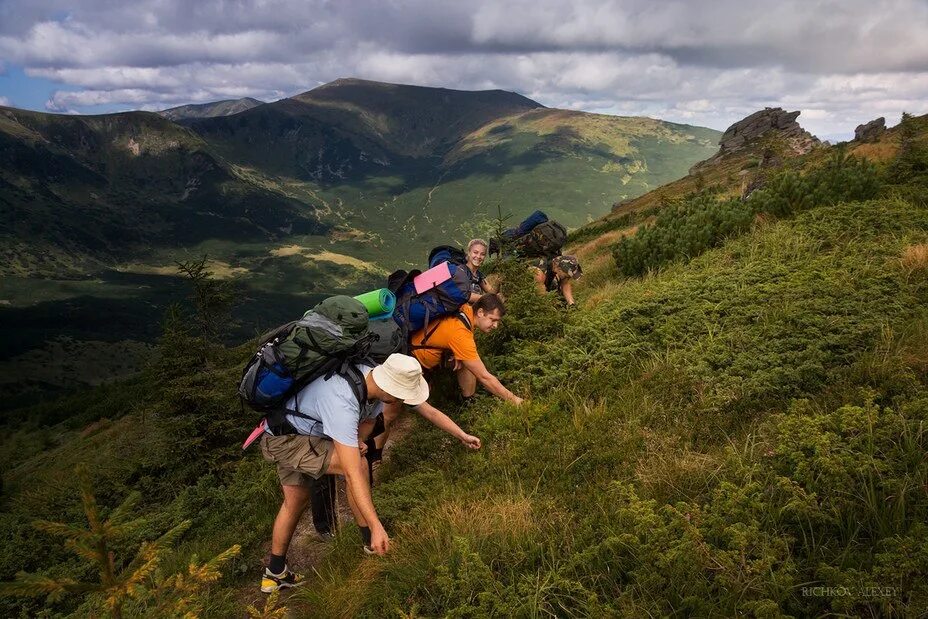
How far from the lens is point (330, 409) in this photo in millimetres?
4328

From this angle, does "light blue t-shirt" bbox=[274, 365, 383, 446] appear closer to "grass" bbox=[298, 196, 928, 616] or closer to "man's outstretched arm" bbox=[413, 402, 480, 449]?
"man's outstretched arm" bbox=[413, 402, 480, 449]

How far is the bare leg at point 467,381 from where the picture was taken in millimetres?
6727


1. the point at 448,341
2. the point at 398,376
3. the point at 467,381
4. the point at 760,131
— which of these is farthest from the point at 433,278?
the point at 760,131

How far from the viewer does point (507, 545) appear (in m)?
3.59

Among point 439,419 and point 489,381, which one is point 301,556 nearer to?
point 439,419

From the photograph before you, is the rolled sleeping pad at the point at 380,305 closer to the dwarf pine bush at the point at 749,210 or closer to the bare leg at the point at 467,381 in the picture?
the bare leg at the point at 467,381

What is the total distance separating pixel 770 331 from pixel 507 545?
4159 millimetres

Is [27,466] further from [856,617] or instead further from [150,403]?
[856,617]

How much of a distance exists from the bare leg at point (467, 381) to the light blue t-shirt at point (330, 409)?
2.15m

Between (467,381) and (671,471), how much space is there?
127 inches

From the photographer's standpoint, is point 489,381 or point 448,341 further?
point 448,341

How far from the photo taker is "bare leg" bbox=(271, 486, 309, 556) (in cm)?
488

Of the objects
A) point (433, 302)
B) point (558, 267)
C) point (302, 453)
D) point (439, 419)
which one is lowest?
point (302, 453)

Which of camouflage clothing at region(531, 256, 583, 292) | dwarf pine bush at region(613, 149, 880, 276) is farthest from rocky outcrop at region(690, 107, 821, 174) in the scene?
camouflage clothing at region(531, 256, 583, 292)
